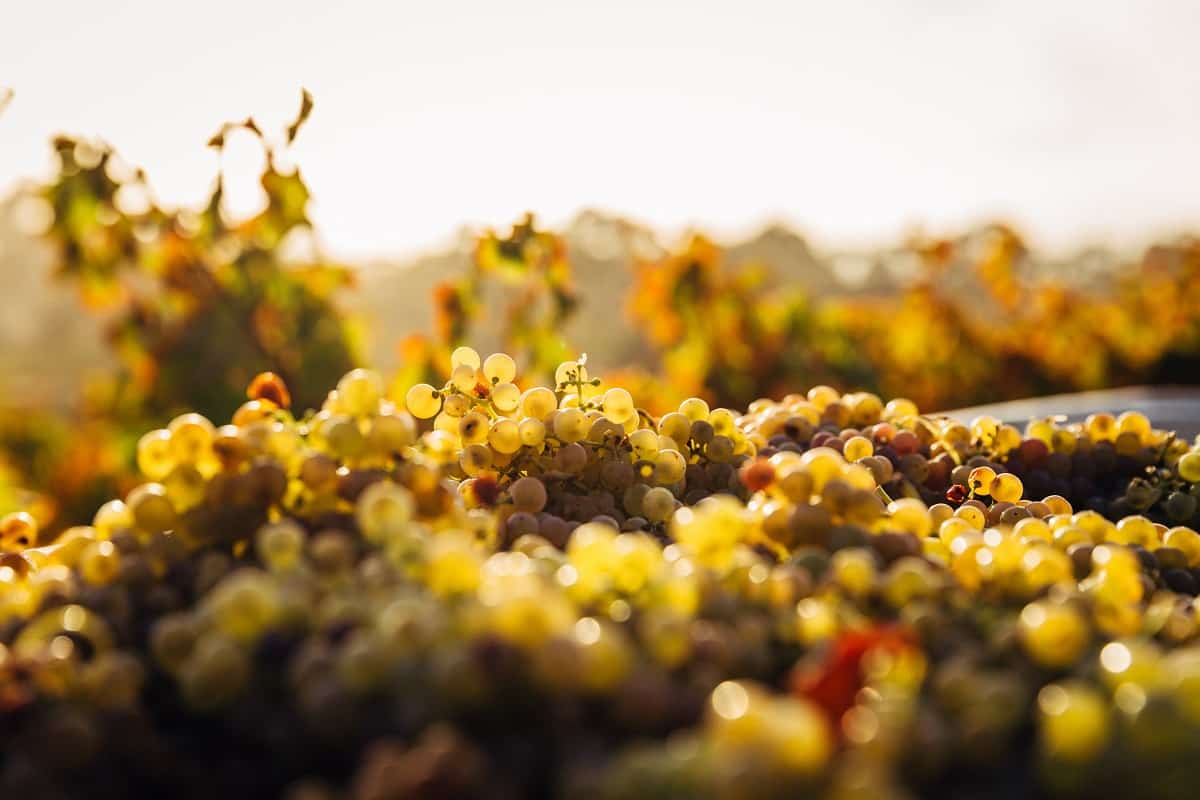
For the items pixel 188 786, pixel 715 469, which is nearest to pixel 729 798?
pixel 188 786

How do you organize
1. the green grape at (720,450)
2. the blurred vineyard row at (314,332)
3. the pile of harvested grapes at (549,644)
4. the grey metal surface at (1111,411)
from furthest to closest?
1. the blurred vineyard row at (314,332)
2. the grey metal surface at (1111,411)
3. the green grape at (720,450)
4. the pile of harvested grapes at (549,644)

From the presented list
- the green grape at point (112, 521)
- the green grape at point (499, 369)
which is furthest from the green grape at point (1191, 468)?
the green grape at point (112, 521)

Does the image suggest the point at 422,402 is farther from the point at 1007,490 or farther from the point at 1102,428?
the point at 1102,428

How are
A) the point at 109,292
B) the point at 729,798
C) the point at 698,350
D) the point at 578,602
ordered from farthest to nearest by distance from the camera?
the point at 698,350 < the point at 109,292 < the point at 578,602 < the point at 729,798

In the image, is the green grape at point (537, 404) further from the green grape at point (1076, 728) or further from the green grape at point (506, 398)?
the green grape at point (1076, 728)

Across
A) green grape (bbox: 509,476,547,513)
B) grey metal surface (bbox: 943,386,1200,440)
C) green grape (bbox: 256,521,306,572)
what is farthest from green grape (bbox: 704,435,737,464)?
grey metal surface (bbox: 943,386,1200,440)

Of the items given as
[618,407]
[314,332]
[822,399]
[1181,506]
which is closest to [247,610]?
[618,407]

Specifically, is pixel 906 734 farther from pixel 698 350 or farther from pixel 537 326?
pixel 698 350
